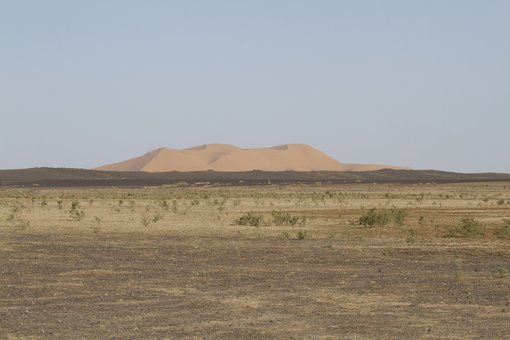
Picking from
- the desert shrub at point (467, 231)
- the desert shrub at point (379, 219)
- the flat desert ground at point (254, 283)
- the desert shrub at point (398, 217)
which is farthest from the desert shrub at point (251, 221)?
the desert shrub at point (467, 231)

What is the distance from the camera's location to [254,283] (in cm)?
2023

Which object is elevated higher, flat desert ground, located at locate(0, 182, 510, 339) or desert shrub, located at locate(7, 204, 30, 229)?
desert shrub, located at locate(7, 204, 30, 229)

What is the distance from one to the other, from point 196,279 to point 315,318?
5.87 metres

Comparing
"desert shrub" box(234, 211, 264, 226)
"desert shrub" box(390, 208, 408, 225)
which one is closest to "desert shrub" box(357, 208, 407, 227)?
"desert shrub" box(390, 208, 408, 225)

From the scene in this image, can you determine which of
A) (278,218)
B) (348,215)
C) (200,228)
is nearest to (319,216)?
(348,215)

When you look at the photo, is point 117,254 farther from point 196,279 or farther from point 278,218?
point 278,218

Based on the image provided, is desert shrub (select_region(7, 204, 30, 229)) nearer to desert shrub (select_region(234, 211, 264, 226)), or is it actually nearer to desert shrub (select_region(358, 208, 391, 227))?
desert shrub (select_region(234, 211, 264, 226))

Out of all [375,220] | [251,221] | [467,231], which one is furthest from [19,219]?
[467,231]

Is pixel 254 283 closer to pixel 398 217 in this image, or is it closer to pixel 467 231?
pixel 467 231

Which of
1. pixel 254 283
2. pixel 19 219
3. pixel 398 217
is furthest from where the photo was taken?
pixel 19 219

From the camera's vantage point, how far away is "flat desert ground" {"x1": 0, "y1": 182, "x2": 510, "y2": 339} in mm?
14766

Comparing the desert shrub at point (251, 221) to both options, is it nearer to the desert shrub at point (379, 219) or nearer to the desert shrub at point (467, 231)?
the desert shrub at point (379, 219)

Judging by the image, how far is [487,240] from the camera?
33.5 meters

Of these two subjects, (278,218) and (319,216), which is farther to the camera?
(319,216)
